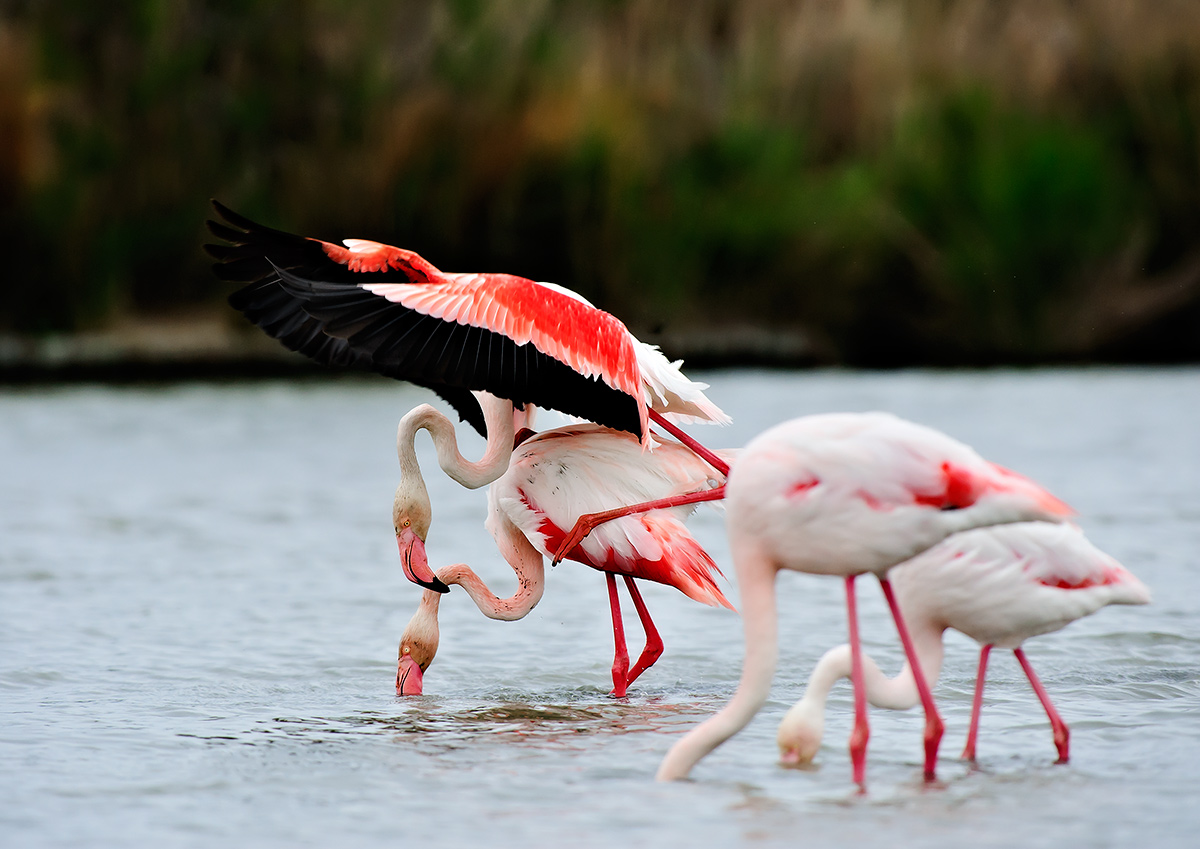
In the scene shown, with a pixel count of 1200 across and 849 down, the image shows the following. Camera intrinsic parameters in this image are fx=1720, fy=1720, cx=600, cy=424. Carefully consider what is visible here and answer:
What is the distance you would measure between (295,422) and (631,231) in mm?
3745

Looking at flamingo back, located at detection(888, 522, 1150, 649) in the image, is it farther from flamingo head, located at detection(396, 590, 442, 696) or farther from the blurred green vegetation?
the blurred green vegetation

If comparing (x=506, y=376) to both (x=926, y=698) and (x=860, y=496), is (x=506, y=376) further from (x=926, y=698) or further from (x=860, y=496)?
(x=926, y=698)

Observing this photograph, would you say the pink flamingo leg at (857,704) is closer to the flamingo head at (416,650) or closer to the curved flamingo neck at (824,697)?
the curved flamingo neck at (824,697)

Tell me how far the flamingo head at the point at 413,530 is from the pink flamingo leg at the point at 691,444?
85 cm

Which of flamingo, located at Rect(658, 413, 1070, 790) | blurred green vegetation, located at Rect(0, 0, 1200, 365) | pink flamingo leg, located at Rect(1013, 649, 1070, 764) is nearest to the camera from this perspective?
flamingo, located at Rect(658, 413, 1070, 790)

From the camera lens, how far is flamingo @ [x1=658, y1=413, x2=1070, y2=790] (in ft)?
14.1

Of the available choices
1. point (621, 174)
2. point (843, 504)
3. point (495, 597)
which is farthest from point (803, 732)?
point (621, 174)

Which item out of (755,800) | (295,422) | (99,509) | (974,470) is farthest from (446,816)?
(295,422)

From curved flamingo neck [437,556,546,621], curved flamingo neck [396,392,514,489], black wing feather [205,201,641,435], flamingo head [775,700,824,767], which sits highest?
black wing feather [205,201,641,435]

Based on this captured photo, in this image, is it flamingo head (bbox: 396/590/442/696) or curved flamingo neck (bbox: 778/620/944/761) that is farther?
flamingo head (bbox: 396/590/442/696)

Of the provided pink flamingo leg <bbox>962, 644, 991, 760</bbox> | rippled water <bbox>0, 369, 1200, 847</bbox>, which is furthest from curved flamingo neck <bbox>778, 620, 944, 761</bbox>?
pink flamingo leg <bbox>962, 644, 991, 760</bbox>

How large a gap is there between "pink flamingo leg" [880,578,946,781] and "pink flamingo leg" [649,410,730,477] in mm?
1466

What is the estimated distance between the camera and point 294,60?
55.0 feet

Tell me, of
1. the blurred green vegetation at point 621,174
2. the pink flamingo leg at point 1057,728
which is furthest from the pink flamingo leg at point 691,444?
the blurred green vegetation at point 621,174
